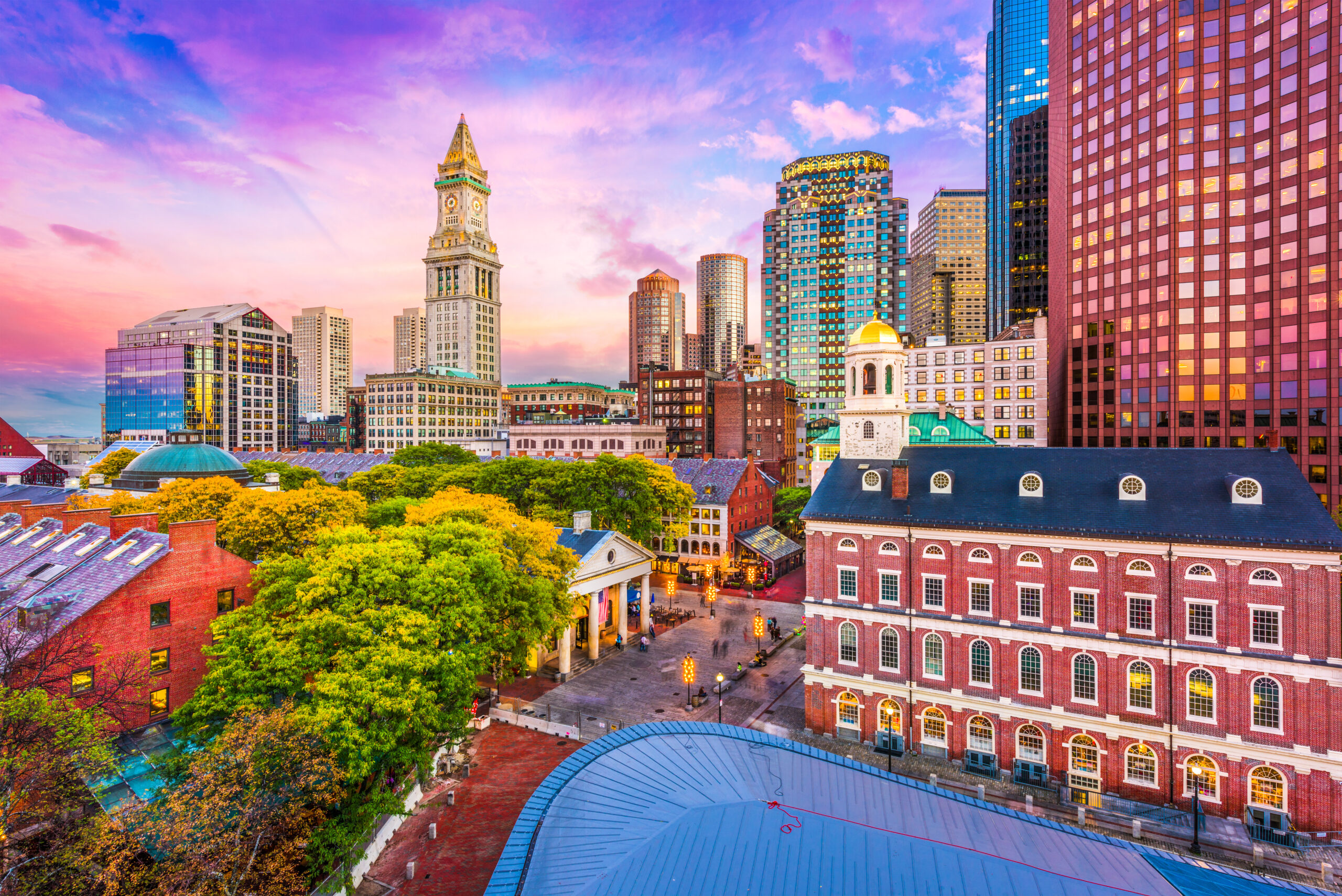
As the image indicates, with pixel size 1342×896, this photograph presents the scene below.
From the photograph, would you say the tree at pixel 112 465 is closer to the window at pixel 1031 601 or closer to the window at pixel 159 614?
the window at pixel 159 614

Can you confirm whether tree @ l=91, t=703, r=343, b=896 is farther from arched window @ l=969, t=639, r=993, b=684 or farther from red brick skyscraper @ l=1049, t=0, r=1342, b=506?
red brick skyscraper @ l=1049, t=0, r=1342, b=506

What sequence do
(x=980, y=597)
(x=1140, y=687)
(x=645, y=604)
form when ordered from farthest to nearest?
(x=645, y=604)
(x=980, y=597)
(x=1140, y=687)

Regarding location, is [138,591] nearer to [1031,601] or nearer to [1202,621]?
[1031,601]

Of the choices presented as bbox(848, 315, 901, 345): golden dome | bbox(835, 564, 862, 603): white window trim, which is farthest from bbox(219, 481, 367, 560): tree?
bbox(848, 315, 901, 345): golden dome

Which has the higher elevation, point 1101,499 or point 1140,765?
point 1101,499

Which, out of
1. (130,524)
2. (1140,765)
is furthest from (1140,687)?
(130,524)

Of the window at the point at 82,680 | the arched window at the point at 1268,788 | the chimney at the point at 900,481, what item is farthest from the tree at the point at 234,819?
the arched window at the point at 1268,788

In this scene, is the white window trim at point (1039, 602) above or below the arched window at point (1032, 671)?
above
